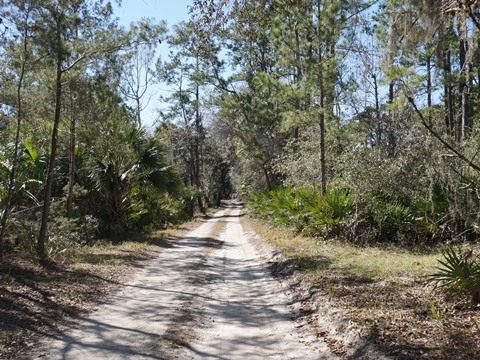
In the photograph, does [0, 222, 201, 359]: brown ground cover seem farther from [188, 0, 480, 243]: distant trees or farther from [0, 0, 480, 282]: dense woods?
[188, 0, 480, 243]: distant trees

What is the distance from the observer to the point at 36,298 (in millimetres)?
7273

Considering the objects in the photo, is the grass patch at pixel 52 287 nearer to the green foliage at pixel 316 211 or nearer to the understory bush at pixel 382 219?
the green foliage at pixel 316 211

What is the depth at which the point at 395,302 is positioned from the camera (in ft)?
21.0

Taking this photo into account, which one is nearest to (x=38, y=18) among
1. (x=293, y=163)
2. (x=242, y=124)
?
(x=293, y=163)

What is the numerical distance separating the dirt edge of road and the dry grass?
107 mm

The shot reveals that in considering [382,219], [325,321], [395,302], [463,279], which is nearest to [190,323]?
[325,321]

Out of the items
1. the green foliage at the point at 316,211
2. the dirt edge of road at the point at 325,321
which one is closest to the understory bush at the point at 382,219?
the green foliage at the point at 316,211

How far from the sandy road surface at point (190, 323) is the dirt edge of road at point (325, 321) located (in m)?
0.19

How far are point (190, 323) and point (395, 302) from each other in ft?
9.65

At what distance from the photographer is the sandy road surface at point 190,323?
5.14 metres

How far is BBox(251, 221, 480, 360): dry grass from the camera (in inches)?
184

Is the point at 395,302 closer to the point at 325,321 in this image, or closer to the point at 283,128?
the point at 325,321

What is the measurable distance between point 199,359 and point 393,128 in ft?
42.3

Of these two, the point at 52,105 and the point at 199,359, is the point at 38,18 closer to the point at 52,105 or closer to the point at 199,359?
the point at 52,105
